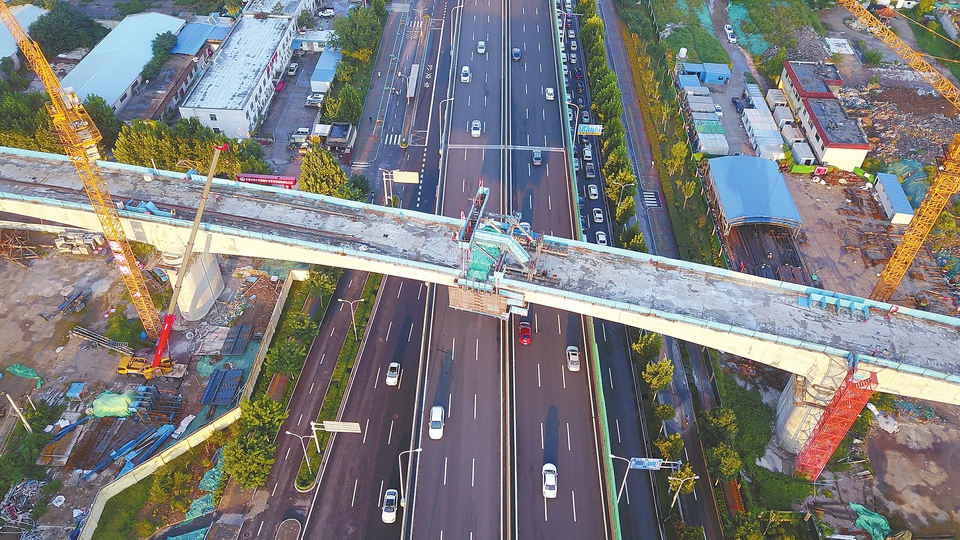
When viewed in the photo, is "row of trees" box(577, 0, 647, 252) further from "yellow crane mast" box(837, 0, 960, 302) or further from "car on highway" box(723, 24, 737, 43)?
"yellow crane mast" box(837, 0, 960, 302)

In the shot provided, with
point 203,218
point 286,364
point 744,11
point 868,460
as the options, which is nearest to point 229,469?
point 286,364

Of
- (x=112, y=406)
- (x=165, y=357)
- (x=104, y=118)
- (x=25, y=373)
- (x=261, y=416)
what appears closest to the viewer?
(x=261, y=416)

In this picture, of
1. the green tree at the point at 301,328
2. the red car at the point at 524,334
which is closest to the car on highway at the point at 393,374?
the green tree at the point at 301,328

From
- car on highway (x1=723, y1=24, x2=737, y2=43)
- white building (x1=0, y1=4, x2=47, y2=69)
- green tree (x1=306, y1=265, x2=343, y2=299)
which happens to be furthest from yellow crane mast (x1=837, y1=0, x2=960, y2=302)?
white building (x1=0, y1=4, x2=47, y2=69)

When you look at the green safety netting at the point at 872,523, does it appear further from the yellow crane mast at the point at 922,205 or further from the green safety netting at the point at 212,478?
the green safety netting at the point at 212,478

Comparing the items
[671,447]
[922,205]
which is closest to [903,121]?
[922,205]

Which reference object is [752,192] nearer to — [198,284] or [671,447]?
[671,447]

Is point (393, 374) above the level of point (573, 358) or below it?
below
